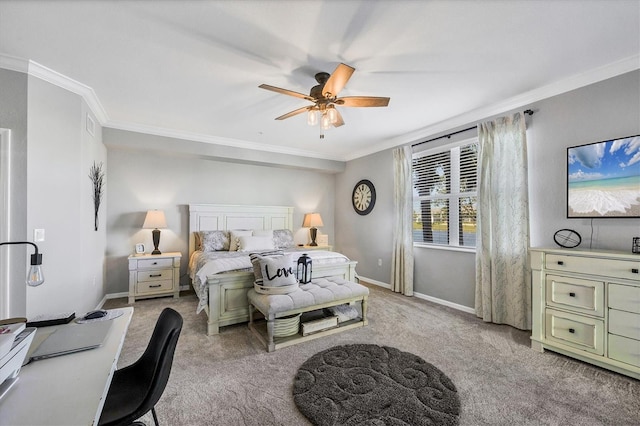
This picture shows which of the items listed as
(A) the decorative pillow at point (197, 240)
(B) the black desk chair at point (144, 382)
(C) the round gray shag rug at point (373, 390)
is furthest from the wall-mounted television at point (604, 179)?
(A) the decorative pillow at point (197, 240)

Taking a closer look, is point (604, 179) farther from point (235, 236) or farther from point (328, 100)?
point (235, 236)

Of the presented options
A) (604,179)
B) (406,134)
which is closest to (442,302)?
(604,179)

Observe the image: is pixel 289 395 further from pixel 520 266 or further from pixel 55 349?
pixel 520 266

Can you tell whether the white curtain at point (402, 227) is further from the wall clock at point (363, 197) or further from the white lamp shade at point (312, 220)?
the white lamp shade at point (312, 220)

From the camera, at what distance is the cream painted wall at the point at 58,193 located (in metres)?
2.47

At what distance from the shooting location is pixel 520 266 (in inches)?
120

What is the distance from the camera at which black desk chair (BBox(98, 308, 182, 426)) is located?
119cm

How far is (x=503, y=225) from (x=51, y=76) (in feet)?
16.3

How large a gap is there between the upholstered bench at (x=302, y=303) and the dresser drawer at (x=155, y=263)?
1.87 meters

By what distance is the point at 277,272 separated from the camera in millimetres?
2883

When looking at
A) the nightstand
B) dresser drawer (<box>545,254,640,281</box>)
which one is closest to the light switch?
the nightstand

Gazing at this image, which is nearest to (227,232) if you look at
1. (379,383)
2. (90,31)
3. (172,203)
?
(172,203)

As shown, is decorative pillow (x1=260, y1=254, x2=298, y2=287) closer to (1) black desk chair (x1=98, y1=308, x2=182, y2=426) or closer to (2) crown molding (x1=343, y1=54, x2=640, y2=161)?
(1) black desk chair (x1=98, y1=308, x2=182, y2=426)

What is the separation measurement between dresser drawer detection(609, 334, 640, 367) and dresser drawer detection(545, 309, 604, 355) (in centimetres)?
6
